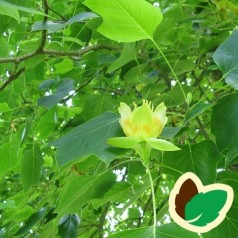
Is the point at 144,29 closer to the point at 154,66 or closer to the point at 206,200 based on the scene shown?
the point at 206,200

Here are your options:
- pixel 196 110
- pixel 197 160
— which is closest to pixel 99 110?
pixel 197 160

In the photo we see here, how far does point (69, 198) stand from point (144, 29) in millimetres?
343

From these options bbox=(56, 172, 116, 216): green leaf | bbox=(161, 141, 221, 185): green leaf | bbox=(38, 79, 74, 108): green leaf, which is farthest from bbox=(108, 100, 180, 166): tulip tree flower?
bbox=(38, 79, 74, 108): green leaf

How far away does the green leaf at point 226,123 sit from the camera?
0.72 m

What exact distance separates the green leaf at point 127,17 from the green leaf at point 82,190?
0.93 feet

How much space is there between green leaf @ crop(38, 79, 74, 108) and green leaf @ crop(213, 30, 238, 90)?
45 centimetres

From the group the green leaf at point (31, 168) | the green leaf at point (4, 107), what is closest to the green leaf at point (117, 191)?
the green leaf at point (31, 168)

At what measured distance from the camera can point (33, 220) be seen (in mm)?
1228

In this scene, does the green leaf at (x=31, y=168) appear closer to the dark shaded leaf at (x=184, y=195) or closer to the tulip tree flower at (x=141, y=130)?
the tulip tree flower at (x=141, y=130)

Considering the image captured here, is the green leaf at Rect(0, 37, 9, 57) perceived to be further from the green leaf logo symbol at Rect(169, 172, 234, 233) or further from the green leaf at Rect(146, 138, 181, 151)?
the green leaf logo symbol at Rect(169, 172, 234, 233)

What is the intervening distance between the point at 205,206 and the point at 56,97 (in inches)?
27.7

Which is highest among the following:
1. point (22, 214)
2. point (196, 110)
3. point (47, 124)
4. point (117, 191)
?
point (196, 110)

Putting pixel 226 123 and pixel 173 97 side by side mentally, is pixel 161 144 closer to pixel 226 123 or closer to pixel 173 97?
pixel 226 123

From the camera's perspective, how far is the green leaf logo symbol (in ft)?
1.59
